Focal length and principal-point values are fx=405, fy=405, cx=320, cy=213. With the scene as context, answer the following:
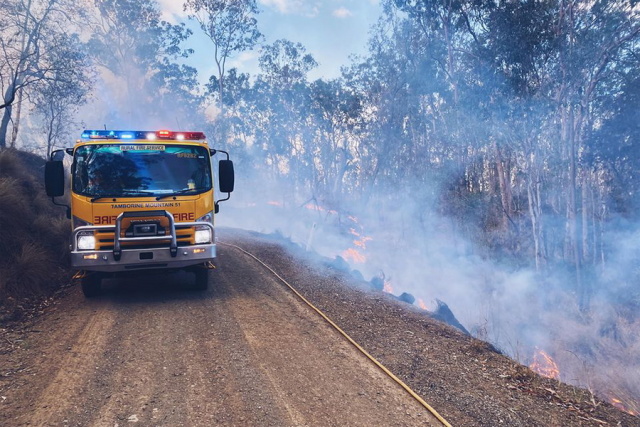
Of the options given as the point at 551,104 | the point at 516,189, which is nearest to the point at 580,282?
the point at 551,104

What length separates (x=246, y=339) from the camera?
5938 millimetres

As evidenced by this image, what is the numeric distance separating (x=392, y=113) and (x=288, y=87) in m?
12.4

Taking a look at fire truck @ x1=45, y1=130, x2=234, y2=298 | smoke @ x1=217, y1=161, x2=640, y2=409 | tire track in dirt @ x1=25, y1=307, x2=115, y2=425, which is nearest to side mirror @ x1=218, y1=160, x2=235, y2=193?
fire truck @ x1=45, y1=130, x2=234, y2=298

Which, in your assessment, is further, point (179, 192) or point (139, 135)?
point (139, 135)

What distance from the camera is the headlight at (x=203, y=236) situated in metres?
7.04

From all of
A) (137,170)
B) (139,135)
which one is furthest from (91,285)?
(139,135)

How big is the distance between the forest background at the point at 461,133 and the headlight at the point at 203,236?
5255 mm

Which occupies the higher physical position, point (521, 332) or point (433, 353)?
point (433, 353)

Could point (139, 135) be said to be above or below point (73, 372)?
above

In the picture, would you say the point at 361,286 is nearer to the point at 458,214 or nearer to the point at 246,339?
the point at 246,339

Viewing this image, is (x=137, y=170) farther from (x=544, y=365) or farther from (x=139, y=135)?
(x=544, y=365)

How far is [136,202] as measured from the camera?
666 cm

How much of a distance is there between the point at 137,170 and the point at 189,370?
368 cm

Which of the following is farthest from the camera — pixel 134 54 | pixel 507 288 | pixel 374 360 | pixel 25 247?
pixel 134 54
